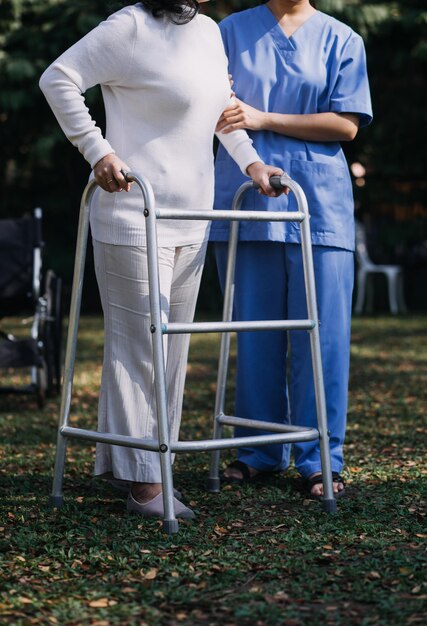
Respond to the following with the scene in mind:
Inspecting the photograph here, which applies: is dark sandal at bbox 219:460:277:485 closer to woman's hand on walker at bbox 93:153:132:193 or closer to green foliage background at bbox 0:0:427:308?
woman's hand on walker at bbox 93:153:132:193

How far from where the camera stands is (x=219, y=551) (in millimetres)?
3121

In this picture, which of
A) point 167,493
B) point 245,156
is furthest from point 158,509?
point 245,156

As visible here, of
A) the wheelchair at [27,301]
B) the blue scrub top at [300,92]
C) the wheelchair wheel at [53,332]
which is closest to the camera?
the blue scrub top at [300,92]

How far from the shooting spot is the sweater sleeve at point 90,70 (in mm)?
3344

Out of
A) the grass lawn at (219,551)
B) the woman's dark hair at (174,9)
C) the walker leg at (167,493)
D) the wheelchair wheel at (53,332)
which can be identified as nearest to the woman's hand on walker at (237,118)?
the woman's dark hair at (174,9)

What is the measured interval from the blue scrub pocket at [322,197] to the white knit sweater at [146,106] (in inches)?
20.1

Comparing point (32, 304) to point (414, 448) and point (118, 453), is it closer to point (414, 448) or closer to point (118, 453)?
point (414, 448)

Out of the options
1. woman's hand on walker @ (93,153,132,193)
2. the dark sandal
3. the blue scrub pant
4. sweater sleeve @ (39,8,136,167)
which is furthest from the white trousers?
the dark sandal

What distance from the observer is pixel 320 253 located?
3984 mm

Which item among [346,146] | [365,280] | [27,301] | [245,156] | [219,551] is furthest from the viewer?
[346,146]

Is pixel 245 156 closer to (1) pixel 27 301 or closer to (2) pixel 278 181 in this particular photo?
(2) pixel 278 181

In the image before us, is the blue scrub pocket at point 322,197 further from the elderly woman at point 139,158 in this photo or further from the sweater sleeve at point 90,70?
the sweater sleeve at point 90,70

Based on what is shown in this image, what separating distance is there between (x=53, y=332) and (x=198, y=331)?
3.62 m

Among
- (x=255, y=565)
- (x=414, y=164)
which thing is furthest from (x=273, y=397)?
(x=414, y=164)
